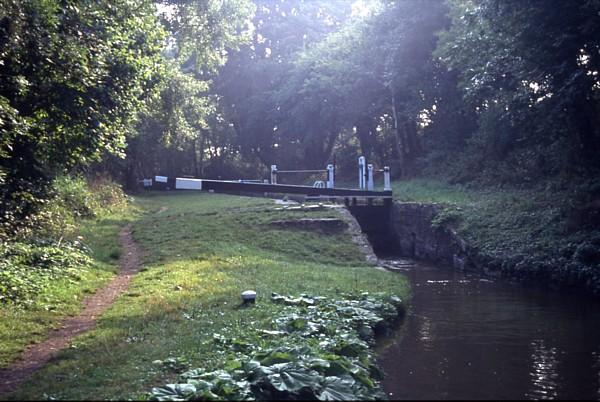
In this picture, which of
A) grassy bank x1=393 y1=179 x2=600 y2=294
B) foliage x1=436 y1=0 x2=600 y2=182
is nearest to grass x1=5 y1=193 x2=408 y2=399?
grassy bank x1=393 y1=179 x2=600 y2=294

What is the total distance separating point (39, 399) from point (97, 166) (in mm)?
33473

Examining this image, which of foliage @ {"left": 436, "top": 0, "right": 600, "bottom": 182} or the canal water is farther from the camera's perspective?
foliage @ {"left": 436, "top": 0, "right": 600, "bottom": 182}

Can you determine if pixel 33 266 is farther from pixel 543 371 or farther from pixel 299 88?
pixel 299 88

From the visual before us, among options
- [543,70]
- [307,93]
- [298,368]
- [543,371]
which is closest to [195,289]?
[298,368]

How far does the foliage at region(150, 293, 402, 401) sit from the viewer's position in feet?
19.8

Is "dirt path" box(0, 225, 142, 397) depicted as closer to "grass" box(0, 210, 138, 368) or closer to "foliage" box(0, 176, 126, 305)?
"grass" box(0, 210, 138, 368)

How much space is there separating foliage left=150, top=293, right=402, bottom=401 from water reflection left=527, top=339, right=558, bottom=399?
1.77 meters

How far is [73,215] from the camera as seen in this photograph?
2270cm

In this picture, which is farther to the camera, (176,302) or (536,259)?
(536,259)

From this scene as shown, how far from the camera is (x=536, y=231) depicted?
59.0 ft

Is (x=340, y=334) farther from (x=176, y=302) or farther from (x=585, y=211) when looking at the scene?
(x=585, y=211)

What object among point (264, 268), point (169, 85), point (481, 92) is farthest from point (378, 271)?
point (169, 85)

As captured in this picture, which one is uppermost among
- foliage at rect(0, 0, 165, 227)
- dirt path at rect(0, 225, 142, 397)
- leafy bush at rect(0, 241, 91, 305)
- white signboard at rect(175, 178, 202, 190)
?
foliage at rect(0, 0, 165, 227)

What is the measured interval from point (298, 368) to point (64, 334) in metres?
4.34
